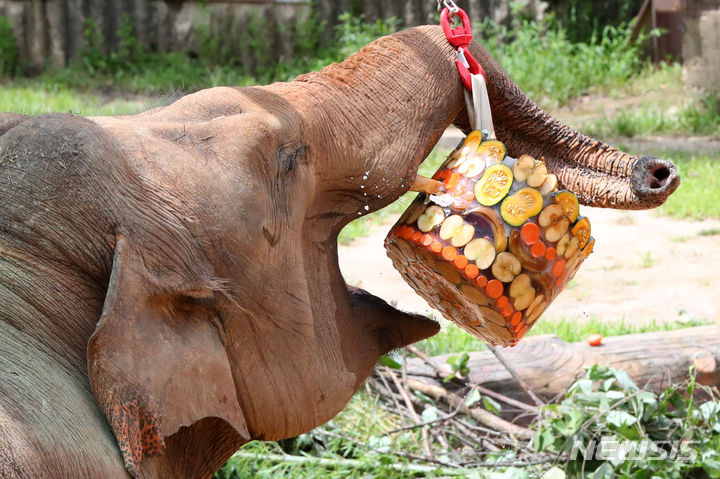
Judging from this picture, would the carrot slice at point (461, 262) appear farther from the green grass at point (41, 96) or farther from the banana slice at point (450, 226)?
the green grass at point (41, 96)

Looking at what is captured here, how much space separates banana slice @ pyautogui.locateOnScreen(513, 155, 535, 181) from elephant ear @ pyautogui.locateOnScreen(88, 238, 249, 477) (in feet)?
2.00

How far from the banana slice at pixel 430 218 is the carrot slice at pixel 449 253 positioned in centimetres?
5

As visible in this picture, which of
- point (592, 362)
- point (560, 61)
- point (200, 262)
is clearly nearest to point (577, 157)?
point (200, 262)

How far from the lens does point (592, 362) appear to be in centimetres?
331

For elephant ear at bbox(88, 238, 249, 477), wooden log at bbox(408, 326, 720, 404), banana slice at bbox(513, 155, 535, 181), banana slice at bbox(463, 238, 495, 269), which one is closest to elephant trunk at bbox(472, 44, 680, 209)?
banana slice at bbox(513, 155, 535, 181)

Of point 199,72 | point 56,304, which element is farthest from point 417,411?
point 199,72

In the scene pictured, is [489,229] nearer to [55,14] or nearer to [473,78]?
[473,78]

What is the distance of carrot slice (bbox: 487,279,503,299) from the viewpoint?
179 cm

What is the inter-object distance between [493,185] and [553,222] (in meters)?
0.12

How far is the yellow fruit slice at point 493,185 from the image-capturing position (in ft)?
5.98

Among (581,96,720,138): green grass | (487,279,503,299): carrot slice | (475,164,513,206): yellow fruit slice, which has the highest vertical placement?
(475,164,513,206): yellow fruit slice

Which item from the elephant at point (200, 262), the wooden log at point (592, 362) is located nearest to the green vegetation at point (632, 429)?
the wooden log at point (592, 362)

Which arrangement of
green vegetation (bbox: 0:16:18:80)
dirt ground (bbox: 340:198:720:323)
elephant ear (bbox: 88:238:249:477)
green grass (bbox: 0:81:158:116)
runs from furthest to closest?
green vegetation (bbox: 0:16:18:80), green grass (bbox: 0:81:158:116), dirt ground (bbox: 340:198:720:323), elephant ear (bbox: 88:238:249:477)

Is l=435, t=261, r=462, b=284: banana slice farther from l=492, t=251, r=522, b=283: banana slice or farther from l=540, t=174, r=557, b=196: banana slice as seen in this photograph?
l=540, t=174, r=557, b=196: banana slice
